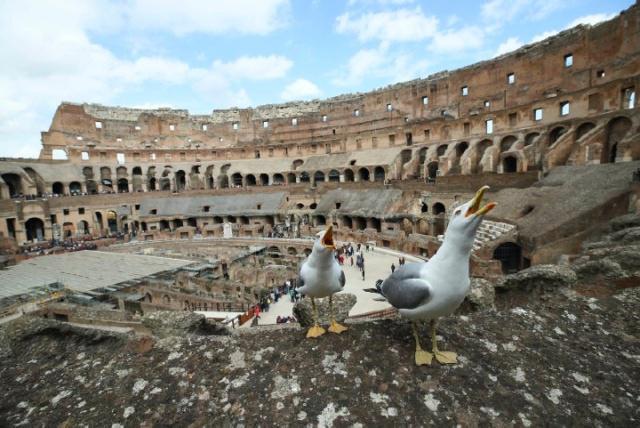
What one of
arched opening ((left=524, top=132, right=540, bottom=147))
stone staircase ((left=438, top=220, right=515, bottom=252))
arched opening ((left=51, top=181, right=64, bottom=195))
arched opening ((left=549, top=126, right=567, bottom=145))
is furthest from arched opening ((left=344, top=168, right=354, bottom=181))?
arched opening ((left=51, top=181, right=64, bottom=195))

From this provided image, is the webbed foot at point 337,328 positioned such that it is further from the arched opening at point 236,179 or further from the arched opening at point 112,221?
the arched opening at point 236,179

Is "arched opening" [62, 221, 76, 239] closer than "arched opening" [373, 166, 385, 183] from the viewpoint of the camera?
Yes

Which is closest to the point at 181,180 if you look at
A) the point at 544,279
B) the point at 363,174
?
the point at 363,174

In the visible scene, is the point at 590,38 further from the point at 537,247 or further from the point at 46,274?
the point at 46,274

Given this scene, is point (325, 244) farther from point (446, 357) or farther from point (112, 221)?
point (112, 221)

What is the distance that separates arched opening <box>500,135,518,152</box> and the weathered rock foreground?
2657 centimetres

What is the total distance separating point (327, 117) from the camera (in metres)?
43.2

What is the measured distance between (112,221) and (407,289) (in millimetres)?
41300

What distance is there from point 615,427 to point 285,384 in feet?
6.26

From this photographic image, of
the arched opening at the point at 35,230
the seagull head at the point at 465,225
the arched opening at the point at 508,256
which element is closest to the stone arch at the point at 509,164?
the arched opening at the point at 508,256

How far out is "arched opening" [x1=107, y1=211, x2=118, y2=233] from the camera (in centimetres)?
3461

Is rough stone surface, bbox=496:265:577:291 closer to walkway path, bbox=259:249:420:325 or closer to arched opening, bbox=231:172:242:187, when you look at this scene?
walkway path, bbox=259:249:420:325

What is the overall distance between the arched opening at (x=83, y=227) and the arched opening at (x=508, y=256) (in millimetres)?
37567

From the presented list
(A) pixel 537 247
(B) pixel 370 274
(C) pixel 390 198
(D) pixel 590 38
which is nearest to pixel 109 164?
(C) pixel 390 198
